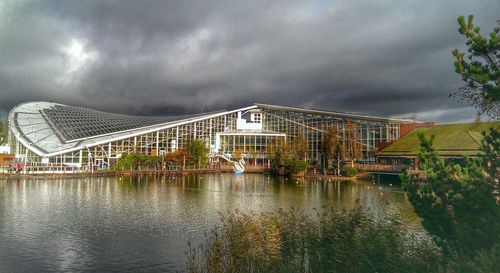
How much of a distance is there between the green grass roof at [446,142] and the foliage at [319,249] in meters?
31.2

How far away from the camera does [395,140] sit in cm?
5409

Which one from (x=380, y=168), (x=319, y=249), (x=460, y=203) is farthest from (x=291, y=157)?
(x=460, y=203)

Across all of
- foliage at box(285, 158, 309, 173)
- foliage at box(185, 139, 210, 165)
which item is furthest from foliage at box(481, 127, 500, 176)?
foliage at box(185, 139, 210, 165)

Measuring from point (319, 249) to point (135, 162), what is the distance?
4424cm

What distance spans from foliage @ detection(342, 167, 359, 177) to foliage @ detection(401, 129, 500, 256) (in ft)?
125

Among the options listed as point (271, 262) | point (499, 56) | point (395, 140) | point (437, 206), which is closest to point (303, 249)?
point (271, 262)

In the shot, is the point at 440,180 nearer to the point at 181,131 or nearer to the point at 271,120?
the point at 181,131

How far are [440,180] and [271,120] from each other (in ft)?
205

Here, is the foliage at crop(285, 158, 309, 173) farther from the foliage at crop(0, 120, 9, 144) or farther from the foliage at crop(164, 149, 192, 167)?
the foliage at crop(0, 120, 9, 144)

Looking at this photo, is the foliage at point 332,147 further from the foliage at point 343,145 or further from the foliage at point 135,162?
the foliage at point 135,162

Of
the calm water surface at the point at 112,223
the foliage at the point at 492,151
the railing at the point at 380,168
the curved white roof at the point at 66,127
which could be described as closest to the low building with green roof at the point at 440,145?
the railing at the point at 380,168

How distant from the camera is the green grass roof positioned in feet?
132

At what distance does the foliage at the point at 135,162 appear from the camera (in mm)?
48062

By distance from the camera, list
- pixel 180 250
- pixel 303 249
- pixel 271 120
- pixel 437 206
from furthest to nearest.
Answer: pixel 271 120 → pixel 180 250 → pixel 303 249 → pixel 437 206
